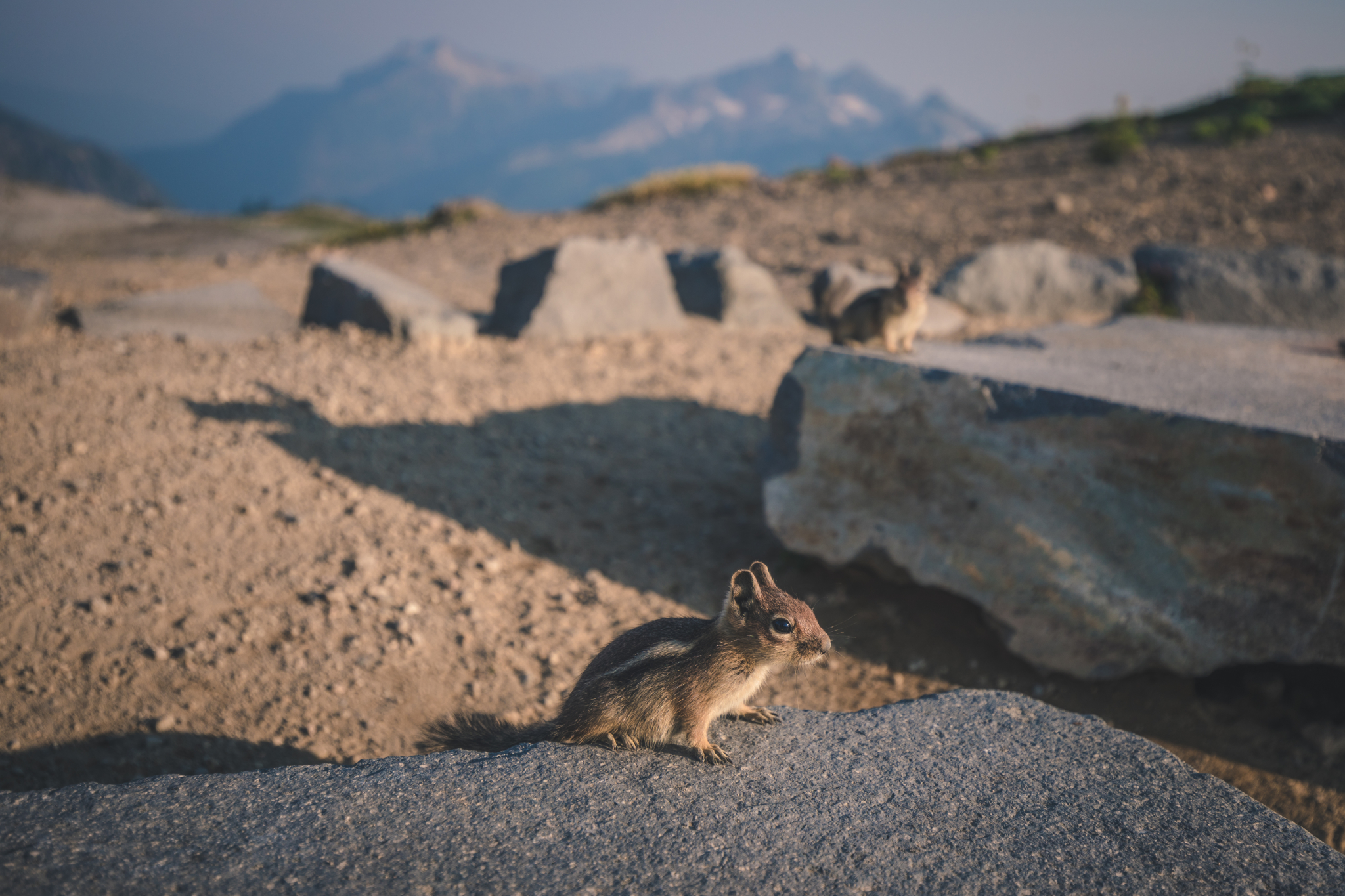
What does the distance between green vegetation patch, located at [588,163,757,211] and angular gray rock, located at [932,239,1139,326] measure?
8.57 metres

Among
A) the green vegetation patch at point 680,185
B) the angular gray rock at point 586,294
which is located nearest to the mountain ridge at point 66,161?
the green vegetation patch at point 680,185

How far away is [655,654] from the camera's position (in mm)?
2633

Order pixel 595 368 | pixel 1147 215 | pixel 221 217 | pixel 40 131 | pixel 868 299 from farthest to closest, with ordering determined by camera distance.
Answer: pixel 40 131 → pixel 221 217 → pixel 1147 215 → pixel 595 368 → pixel 868 299

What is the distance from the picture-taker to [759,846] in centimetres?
222

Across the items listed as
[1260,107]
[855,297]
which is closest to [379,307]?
[855,297]

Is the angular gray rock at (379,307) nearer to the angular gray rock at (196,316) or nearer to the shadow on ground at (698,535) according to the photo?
the angular gray rock at (196,316)

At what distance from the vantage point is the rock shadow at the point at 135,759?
3.07 m

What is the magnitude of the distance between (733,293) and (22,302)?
709cm

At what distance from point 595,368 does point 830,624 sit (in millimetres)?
4119

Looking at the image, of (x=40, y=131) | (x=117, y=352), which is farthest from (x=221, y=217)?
(x=40, y=131)

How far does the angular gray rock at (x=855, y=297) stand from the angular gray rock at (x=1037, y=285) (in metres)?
0.34

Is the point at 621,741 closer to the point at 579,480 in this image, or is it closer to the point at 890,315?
the point at 579,480

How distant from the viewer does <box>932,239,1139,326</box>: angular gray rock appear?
9633mm

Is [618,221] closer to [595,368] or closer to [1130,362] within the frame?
[595,368]
